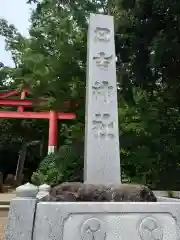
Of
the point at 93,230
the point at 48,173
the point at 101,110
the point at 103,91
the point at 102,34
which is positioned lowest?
the point at 93,230

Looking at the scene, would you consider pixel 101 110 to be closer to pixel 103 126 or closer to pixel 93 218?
pixel 103 126

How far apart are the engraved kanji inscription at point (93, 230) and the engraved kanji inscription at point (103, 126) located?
205cm

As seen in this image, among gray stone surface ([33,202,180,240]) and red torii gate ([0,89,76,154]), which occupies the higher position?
red torii gate ([0,89,76,154])

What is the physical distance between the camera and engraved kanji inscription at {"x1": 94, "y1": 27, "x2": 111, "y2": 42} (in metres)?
4.82

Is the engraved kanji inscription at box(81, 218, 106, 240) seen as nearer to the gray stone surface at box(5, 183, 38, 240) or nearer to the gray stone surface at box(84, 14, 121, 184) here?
the gray stone surface at box(5, 183, 38, 240)

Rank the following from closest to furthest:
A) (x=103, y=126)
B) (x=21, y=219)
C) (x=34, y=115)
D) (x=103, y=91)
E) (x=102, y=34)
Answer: (x=21, y=219) < (x=103, y=126) < (x=103, y=91) < (x=102, y=34) < (x=34, y=115)

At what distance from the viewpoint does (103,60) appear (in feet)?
15.5

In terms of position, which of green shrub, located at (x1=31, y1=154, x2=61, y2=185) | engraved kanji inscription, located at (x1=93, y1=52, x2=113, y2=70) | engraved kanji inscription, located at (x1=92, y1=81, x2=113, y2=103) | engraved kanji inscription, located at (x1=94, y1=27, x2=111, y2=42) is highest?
engraved kanji inscription, located at (x1=94, y1=27, x2=111, y2=42)

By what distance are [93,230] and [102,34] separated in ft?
10.8

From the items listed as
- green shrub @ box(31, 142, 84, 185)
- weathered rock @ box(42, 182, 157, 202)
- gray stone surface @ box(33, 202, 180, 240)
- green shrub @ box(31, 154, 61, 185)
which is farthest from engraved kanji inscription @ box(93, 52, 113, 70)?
green shrub @ box(31, 154, 61, 185)

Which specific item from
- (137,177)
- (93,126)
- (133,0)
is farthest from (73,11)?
(93,126)

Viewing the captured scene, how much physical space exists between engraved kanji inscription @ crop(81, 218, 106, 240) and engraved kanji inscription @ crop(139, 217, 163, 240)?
0.94 feet

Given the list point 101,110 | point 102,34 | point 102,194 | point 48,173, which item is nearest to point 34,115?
point 48,173

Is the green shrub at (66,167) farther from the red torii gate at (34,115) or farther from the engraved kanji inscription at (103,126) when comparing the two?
the engraved kanji inscription at (103,126)
